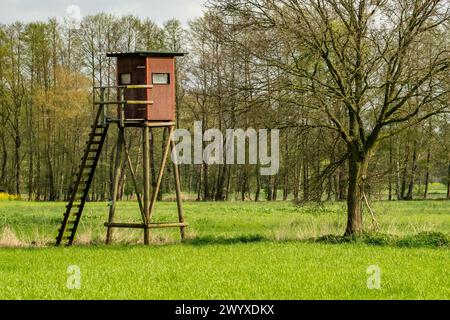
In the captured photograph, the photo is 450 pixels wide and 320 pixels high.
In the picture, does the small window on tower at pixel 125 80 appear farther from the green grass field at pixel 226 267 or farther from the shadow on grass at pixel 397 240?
the shadow on grass at pixel 397 240

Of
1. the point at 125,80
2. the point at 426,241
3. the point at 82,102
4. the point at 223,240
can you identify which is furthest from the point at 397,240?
the point at 82,102

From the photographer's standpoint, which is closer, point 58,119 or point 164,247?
point 164,247

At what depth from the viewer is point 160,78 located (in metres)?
25.6

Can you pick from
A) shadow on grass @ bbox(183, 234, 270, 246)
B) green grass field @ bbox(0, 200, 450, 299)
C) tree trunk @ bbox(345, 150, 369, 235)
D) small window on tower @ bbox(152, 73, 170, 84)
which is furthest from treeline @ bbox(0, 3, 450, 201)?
green grass field @ bbox(0, 200, 450, 299)

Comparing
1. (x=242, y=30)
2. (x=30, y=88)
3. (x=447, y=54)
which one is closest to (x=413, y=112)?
(x=447, y=54)

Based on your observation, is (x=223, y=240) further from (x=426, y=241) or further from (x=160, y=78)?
(x=426, y=241)

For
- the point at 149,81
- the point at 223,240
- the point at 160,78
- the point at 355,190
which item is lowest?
the point at 223,240

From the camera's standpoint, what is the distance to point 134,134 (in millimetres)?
59750

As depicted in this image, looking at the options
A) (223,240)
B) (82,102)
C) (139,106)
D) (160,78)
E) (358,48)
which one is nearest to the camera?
(358,48)

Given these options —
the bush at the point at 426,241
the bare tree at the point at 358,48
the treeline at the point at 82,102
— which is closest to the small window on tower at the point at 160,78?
the bare tree at the point at 358,48

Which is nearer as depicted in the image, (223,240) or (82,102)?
(223,240)

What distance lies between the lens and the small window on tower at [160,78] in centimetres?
2552
